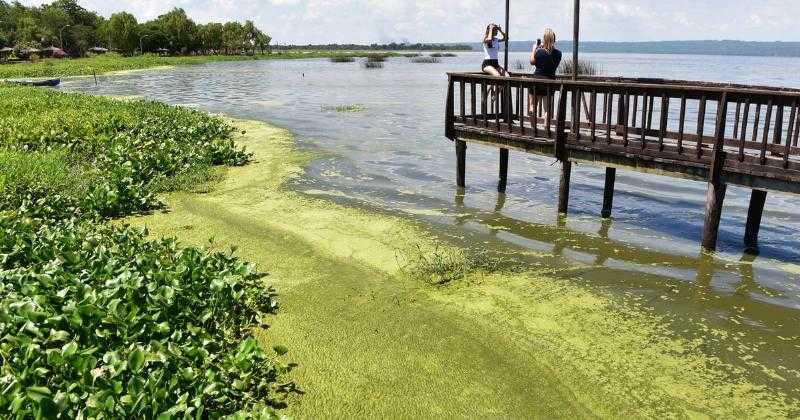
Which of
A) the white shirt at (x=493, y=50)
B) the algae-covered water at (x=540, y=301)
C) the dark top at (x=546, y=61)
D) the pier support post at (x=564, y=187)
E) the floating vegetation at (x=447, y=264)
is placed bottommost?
the algae-covered water at (x=540, y=301)

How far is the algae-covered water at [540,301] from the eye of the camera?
5824 mm

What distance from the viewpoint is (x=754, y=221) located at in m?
10.2

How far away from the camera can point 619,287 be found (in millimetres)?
8453

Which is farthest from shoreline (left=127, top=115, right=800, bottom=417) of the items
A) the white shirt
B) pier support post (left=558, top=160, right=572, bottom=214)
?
the white shirt

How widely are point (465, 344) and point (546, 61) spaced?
310 inches

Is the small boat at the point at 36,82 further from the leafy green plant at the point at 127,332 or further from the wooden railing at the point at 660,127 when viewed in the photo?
the leafy green plant at the point at 127,332

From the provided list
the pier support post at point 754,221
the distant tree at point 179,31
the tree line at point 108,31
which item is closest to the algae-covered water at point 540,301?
the pier support post at point 754,221

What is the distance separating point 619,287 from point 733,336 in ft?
5.63

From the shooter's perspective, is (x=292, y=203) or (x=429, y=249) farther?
(x=292, y=203)

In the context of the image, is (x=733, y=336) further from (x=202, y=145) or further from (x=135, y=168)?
(x=202, y=145)

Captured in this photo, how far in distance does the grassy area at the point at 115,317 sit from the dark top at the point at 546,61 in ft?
25.2

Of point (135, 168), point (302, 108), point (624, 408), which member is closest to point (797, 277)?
point (624, 408)

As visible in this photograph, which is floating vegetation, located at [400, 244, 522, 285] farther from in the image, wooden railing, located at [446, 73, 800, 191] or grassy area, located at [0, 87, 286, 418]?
wooden railing, located at [446, 73, 800, 191]

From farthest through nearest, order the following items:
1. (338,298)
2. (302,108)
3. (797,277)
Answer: (302,108) → (797,277) → (338,298)
